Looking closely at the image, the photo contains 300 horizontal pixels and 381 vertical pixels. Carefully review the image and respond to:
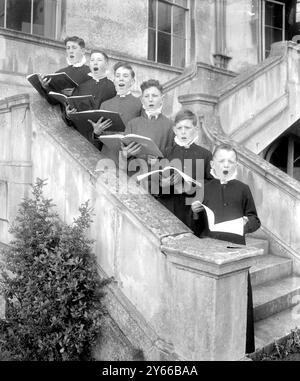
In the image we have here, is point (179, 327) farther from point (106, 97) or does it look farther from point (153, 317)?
point (106, 97)

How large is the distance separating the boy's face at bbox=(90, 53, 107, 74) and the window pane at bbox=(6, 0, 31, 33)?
572cm

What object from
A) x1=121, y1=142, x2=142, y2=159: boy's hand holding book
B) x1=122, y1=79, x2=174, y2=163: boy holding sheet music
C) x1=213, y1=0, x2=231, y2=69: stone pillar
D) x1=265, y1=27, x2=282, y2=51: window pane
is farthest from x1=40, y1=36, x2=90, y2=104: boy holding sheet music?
x1=265, y1=27, x2=282, y2=51: window pane

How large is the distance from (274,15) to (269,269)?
1302 cm

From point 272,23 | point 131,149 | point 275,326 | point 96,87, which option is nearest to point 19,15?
point 96,87

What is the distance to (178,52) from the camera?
12.8 m

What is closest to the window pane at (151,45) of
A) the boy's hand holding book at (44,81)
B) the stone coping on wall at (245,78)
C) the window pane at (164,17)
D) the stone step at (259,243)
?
the window pane at (164,17)

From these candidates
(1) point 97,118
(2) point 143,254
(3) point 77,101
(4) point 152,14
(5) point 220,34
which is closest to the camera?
(2) point 143,254

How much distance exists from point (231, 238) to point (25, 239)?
5.82ft

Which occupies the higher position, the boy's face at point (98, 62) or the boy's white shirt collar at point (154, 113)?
the boy's face at point (98, 62)

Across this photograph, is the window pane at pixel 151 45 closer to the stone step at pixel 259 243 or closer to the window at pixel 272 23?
the window at pixel 272 23

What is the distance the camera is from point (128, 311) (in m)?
3.47

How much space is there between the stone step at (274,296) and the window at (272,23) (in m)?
11.6

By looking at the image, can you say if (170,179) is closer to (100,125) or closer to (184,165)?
(184,165)

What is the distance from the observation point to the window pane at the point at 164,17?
12.1 metres
